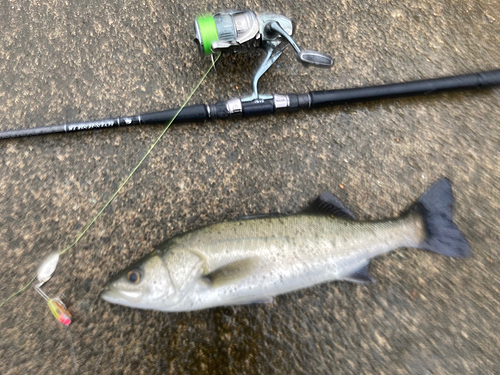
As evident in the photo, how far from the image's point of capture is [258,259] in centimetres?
148

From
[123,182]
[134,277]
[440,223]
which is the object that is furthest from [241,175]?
[440,223]

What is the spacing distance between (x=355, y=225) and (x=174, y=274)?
86cm

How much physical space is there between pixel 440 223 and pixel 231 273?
1057 millimetres

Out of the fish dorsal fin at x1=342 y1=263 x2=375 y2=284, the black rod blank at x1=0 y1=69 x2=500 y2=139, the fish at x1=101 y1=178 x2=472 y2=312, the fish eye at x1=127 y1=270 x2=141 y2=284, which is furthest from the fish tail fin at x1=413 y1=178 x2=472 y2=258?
the fish eye at x1=127 y1=270 x2=141 y2=284

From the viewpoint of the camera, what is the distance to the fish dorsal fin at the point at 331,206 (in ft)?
5.36

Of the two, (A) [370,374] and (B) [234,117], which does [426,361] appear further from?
(B) [234,117]

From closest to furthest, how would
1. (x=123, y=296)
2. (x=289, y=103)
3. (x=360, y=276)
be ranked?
(x=123, y=296)
(x=360, y=276)
(x=289, y=103)

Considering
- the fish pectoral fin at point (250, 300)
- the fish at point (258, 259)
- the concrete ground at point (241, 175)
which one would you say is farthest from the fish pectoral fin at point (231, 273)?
the concrete ground at point (241, 175)

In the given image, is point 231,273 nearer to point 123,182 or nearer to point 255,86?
point 123,182

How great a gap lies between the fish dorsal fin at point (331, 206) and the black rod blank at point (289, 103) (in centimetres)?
51

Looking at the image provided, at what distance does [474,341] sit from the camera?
1.62 meters

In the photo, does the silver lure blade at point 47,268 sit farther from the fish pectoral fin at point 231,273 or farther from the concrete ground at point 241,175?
the fish pectoral fin at point 231,273

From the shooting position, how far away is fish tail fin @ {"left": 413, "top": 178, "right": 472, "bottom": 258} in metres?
1.61

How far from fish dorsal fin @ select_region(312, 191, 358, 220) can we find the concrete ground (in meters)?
0.12
